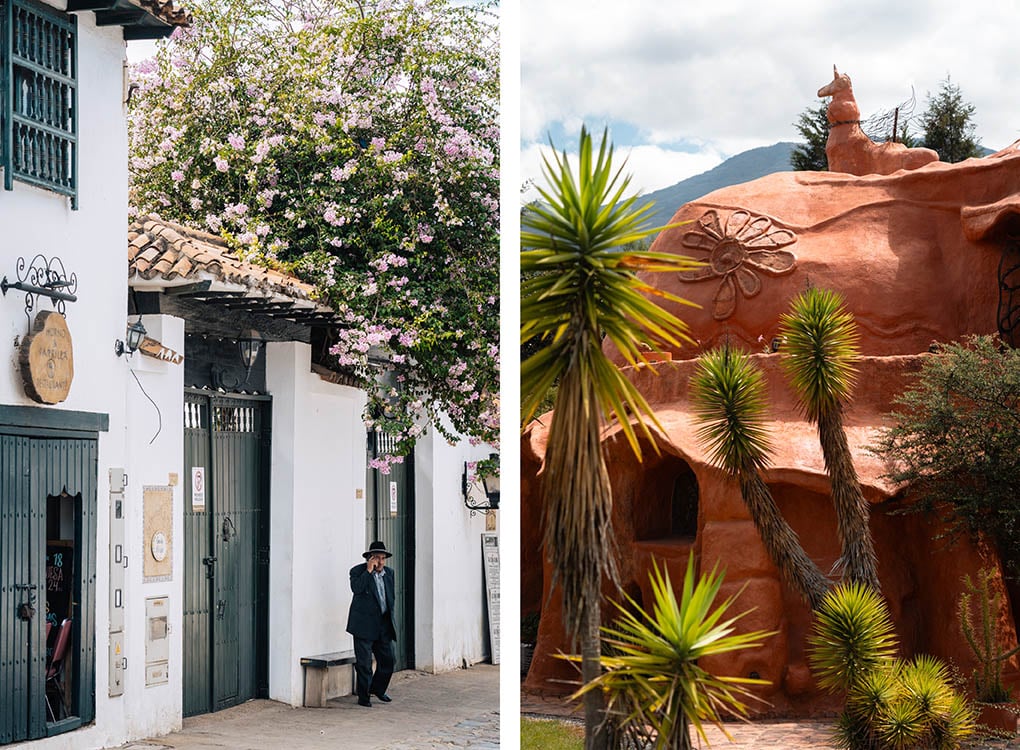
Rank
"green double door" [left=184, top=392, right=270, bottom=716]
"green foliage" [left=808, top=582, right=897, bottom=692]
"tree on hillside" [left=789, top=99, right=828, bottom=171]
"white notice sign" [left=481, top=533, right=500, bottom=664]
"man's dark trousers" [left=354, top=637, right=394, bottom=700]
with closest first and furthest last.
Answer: "green foliage" [left=808, top=582, right=897, bottom=692] → "green double door" [left=184, top=392, right=270, bottom=716] → "man's dark trousers" [left=354, top=637, right=394, bottom=700] → "tree on hillside" [left=789, top=99, right=828, bottom=171] → "white notice sign" [left=481, top=533, right=500, bottom=664]

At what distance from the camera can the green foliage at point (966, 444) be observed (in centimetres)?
561

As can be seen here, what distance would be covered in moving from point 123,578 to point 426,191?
264 centimetres

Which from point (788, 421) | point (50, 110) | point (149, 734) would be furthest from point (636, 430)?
point (50, 110)

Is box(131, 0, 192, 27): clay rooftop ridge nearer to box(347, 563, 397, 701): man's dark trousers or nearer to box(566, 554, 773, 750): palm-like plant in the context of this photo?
box(347, 563, 397, 701): man's dark trousers

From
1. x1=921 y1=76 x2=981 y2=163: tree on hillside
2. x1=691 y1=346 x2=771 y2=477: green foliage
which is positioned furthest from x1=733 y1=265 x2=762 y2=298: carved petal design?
x1=921 y1=76 x2=981 y2=163: tree on hillside

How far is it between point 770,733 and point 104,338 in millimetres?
3261

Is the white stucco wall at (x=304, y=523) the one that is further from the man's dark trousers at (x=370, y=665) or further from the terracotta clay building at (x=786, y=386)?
the terracotta clay building at (x=786, y=386)

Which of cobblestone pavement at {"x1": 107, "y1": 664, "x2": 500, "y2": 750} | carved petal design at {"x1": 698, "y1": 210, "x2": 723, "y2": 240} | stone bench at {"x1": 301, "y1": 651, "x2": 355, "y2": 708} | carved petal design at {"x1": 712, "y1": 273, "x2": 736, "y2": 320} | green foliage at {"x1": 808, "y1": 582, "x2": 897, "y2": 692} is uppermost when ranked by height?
carved petal design at {"x1": 698, "y1": 210, "x2": 723, "y2": 240}

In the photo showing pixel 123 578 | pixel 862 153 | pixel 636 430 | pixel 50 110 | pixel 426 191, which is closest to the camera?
pixel 50 110

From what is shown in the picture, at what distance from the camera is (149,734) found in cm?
533

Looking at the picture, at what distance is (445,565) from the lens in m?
7.78

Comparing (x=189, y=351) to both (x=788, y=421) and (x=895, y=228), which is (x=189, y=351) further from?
(x=895, y=228)

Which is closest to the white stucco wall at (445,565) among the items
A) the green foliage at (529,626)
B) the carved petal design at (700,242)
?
the green foliage at (529,626)

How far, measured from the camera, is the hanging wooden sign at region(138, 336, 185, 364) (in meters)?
5.48
